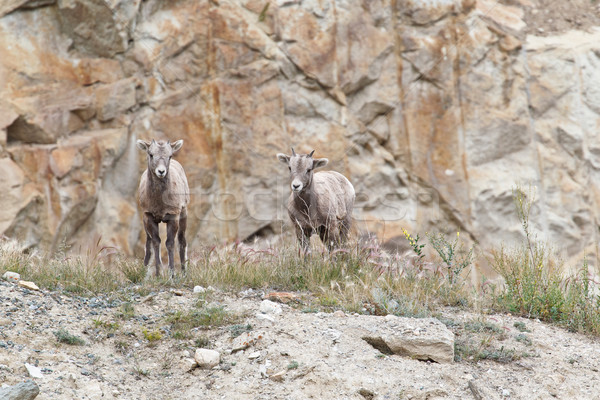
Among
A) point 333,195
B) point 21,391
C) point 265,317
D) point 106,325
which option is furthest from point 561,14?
point 21,391

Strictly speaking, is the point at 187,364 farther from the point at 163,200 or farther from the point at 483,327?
the point at 163,200

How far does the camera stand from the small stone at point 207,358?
5305 mm

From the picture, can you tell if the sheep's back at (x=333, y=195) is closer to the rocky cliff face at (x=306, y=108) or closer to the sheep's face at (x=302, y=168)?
the sheep's face at (x=302, y=168)

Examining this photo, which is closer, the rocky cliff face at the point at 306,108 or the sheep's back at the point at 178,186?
the sheep's back at the point at 178,186

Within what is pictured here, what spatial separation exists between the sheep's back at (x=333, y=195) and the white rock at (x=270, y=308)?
8.76 feet

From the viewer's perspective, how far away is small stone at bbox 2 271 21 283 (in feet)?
21.1

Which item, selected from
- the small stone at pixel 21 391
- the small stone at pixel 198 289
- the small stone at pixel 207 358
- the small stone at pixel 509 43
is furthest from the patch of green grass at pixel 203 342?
the small stone at pixel 509 43

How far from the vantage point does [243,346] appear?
5.48 metres

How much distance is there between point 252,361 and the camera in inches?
210

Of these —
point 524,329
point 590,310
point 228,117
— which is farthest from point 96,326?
point 228,117

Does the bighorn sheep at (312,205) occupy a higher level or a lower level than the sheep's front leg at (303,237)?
higher

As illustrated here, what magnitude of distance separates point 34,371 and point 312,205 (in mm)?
4667

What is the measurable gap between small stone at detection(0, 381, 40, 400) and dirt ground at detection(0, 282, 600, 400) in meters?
0.12

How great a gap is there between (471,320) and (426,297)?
497 millimetres
